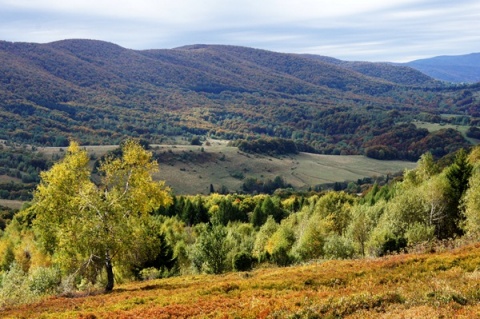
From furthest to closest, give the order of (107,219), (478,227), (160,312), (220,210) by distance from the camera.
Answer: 1. (220,210)
2. (478,227)
3. (107,219)
4. (160,312)

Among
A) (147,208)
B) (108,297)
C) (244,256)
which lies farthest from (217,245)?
(108,297)

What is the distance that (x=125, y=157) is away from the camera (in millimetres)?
37250

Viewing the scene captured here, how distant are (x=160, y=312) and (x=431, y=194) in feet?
177

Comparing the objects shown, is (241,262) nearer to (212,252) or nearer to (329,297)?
(212,252)

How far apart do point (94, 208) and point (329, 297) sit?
22548 millimetres

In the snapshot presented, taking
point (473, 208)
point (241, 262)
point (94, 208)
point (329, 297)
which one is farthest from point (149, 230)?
point (473, 208)

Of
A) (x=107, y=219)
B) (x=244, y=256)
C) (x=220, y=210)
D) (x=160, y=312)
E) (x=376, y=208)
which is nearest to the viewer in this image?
(x=160, y=312)

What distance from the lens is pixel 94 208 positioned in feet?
116

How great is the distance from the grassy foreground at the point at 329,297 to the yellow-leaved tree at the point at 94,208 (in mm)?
4481

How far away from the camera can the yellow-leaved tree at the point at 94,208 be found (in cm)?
3453

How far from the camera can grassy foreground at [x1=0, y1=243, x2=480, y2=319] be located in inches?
Answer: 761

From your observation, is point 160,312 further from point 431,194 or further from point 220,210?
point 220,210

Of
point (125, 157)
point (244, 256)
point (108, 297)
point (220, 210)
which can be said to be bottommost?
point (220, 210)

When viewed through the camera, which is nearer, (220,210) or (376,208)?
(376,208)
